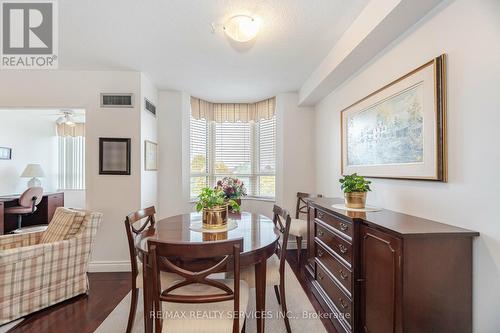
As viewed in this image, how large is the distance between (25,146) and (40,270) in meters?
4.34

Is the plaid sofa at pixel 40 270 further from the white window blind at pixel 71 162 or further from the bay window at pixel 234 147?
the white window blind at pixel 71 162

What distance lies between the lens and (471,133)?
4.40 feet

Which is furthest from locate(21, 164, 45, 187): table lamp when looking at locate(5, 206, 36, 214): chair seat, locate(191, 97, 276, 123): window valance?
locate(191, 97, 276, 123): window valance

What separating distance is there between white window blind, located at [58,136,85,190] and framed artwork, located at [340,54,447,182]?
623 centimetres

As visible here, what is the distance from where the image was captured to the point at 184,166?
3.99m

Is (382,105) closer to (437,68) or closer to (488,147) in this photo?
(437,68)

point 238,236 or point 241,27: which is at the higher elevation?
point 241,27

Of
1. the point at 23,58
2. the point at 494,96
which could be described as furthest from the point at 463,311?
the point at 23,58

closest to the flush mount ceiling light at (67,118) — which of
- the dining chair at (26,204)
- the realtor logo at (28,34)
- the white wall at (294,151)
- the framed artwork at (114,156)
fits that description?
the dining chair at (26,204)

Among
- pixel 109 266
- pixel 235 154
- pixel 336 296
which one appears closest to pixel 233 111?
pixel 235 154

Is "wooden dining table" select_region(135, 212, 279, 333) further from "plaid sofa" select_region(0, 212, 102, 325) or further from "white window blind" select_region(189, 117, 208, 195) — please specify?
"white window blind" select_region(189, 117, 208, 195)

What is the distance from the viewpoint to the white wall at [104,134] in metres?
3.08

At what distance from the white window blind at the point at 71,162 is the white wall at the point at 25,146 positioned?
12 cm

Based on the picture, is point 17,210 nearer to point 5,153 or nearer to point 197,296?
point 5,153
